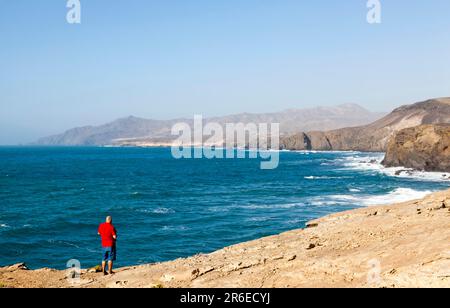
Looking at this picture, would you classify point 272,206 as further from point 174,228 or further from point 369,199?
point 174,228

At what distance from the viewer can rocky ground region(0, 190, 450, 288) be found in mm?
11516

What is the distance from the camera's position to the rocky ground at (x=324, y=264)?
11516mm

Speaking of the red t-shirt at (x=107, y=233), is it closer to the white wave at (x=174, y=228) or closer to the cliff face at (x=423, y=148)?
the white wave at (x=174, y=228)

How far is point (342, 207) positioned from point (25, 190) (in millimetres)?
49562

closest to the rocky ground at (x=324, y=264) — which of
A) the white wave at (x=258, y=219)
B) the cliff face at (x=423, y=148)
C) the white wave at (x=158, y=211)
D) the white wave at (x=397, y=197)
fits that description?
the white wave at (x=258, y=219)

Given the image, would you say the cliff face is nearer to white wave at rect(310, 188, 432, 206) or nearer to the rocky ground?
white wave at rect(310, 188, 432, 206)

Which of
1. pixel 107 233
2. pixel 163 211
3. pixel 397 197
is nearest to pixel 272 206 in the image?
pixel 163 211

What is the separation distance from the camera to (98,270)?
16969 mm

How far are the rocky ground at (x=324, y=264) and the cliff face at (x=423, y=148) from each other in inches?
3166

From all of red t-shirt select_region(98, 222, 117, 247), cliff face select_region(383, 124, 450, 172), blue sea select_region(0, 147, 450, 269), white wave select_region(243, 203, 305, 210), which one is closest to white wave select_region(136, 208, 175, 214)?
blue sea select_region(0, 147, 450, 269)

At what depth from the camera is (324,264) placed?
13.0 m

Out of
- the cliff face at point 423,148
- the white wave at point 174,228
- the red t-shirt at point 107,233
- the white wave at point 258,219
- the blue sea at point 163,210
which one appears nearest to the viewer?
the red t-shirt at point 107,233
